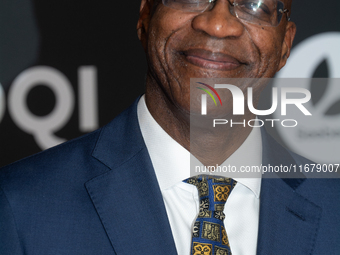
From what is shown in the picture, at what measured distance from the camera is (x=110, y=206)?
1.43 meters

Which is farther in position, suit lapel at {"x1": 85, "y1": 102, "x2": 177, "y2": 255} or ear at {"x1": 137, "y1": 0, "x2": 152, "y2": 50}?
ear at {"x1": 137, "y1": 0, "x2": 152, "y2": 50}

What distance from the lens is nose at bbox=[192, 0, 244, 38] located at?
146 cm

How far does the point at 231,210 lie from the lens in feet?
5.24

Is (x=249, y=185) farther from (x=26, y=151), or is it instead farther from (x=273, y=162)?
(x=26, y=151)

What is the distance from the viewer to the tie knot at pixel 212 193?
1.51 metres

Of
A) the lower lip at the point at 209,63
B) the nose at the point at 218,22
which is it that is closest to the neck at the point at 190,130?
the lower lip at the point at 209,63

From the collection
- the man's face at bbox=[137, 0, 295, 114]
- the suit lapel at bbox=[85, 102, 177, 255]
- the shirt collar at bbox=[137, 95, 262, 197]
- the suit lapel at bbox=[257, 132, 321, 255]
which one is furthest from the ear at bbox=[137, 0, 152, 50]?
the suit lapel at bbox=[257, 132, 321, 255]

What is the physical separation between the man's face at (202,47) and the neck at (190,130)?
6cm

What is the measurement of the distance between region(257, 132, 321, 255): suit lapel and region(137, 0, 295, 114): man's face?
429mm

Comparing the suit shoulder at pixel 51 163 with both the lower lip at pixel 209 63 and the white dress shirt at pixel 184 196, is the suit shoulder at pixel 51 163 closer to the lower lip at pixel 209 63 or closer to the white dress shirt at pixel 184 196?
the white dress shirt at pixel 184 196

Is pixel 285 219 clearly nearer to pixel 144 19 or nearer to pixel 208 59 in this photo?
pixel 208 59

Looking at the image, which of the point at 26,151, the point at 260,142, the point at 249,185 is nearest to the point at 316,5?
the point at 260,142

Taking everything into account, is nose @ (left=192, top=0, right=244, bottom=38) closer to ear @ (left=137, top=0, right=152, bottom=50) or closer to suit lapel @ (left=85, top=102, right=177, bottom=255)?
ear @ (left=137, top=0, right=152, bottom=50)

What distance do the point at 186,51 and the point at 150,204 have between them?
1.68 ft
